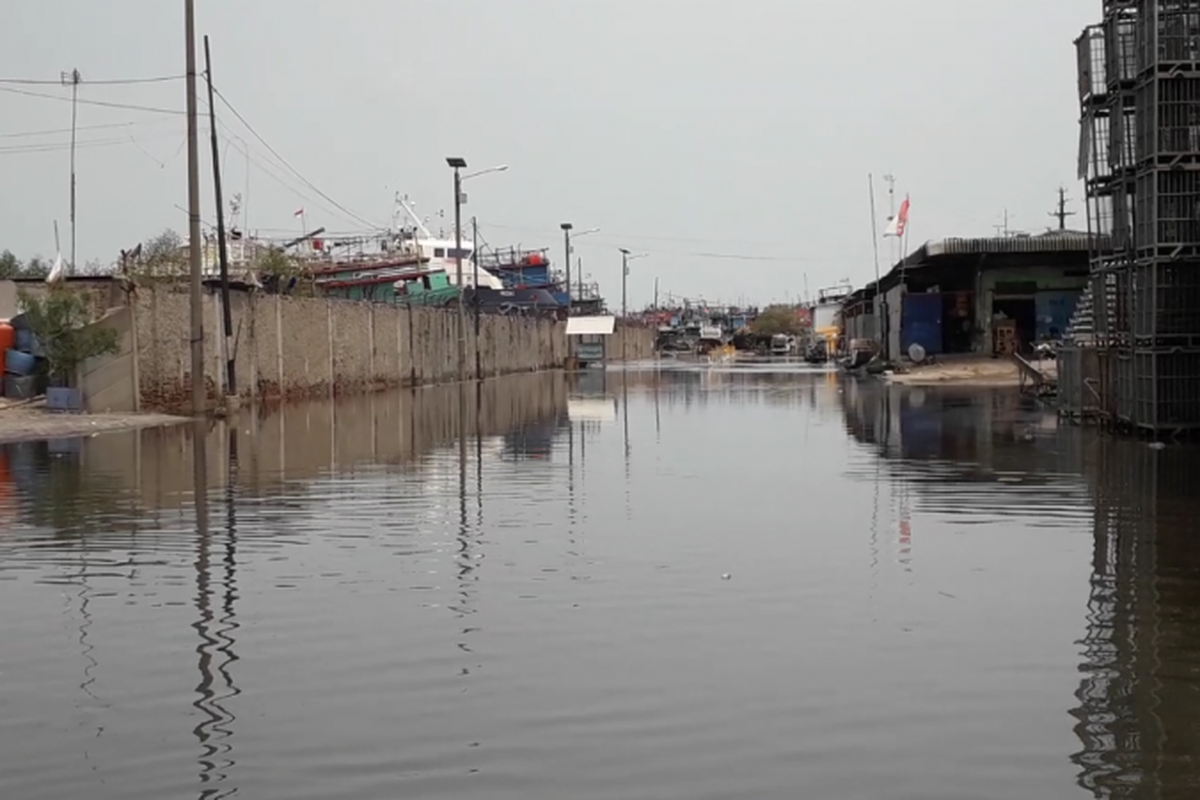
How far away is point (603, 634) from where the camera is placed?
9344 mm

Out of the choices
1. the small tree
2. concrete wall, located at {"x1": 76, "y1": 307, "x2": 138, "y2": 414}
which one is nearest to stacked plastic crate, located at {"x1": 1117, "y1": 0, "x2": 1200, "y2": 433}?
the small tree

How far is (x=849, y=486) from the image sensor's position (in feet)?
59.7

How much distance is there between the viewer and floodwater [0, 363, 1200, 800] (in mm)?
6613

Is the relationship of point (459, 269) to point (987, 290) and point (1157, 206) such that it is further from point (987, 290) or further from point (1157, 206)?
point (1157, 206)

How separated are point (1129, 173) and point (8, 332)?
968 inches

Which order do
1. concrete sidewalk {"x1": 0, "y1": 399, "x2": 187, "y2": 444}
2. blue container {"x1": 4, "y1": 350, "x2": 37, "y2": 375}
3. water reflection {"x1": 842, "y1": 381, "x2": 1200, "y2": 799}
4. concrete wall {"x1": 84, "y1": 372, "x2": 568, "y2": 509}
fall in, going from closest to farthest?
water reflection {"x1": 842, "y1": 381, "x2": 1200, "y2": 799}
concrete wall {"x1": 84, "y1": 372, "x2": 568, "y2": 509}
concrete sidewalk {"x1": 0, "y1": 399, "x2": 187, "y2": 444}
blue container {"x1": 4, "y1": 350, "x2": 37, "y2": 375}

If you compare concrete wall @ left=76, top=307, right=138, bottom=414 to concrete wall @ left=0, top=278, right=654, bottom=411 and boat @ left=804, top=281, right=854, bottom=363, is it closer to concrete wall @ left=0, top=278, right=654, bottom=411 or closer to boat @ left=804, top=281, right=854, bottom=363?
concrete wall @ left=0, top=278, right=654, bottom=411

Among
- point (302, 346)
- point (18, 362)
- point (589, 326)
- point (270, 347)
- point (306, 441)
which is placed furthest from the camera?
point (589, 326)

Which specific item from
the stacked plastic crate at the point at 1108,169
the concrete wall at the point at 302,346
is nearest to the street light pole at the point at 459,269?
the concrete wall at the point at 302,346

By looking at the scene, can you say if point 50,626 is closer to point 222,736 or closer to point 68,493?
point 222,736

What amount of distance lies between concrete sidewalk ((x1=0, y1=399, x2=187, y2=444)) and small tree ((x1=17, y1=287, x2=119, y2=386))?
1.25 m

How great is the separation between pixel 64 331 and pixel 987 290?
42.9 meters

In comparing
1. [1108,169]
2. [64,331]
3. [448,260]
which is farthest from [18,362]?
[448,260]

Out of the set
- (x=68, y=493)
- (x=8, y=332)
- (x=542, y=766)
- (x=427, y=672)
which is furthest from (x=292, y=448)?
(x=542, y=766)
